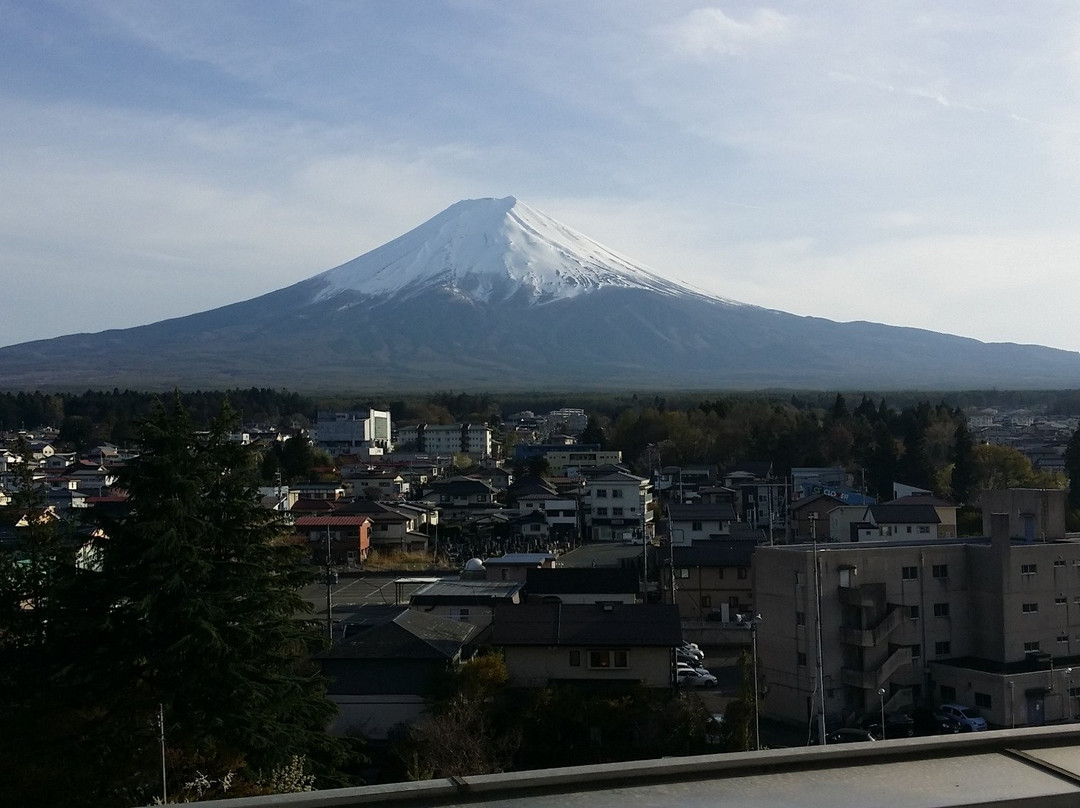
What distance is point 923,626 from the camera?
11336 mm

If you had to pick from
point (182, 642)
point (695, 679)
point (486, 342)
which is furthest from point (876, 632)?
point (486, 342)

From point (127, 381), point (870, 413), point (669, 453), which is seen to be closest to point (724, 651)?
point (669, 453)

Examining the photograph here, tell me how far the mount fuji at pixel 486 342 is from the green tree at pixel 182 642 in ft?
258

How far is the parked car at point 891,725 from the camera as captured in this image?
10180mm

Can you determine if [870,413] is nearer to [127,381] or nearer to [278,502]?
[278,502]

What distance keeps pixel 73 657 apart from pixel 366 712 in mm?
3270

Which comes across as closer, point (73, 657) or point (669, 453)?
point (73, 657)

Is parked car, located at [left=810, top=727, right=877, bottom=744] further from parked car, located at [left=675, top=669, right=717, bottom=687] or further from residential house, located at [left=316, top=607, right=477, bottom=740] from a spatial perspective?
residential house, located at [left=316, top=607, right=477, bottom=740]

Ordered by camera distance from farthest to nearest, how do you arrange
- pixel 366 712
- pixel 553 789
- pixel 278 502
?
pixel 278 502
pixel 366 712
pixel 553 789

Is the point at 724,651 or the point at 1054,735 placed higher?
the point at 1054,735

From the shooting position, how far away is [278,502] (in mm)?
22734

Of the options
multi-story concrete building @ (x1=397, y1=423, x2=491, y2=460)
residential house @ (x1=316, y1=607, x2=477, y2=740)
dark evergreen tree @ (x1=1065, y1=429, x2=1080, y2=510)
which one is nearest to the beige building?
residential house @ (x1=316, y1=607, x2=477, y2=740)

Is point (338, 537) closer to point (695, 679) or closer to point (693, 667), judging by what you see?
point (693, 667)

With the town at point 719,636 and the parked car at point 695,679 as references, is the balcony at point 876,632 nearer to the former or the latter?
Result: the town at point 719,636
